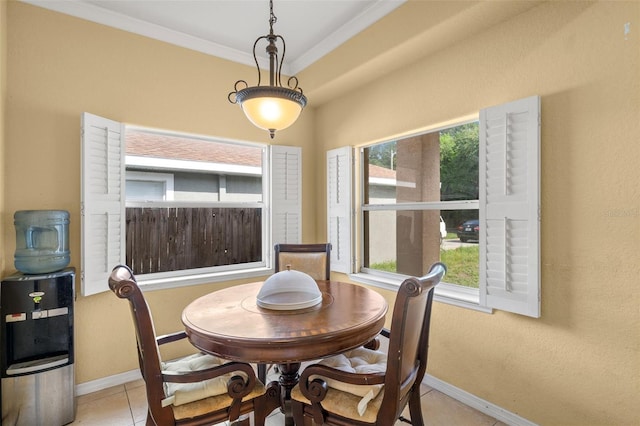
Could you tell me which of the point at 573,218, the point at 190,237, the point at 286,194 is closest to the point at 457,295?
the point at 573,218

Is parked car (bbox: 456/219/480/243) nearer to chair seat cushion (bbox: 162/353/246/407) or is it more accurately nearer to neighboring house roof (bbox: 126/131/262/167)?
chair seat cushion (bbox: 162/353/246/407)

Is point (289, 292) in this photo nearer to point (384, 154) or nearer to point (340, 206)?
point (340, 206)

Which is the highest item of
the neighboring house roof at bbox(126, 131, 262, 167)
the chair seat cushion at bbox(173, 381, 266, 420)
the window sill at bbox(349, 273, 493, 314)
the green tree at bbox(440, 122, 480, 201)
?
the neighboring house roof at bbox(126, 131, 262, 167)

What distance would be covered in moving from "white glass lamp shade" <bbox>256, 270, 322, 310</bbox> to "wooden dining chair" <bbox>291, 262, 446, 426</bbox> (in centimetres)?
38

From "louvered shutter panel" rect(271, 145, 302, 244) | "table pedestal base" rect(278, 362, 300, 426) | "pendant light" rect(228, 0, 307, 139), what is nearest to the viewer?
"pendant light" rect(228, 0, 307, 139)

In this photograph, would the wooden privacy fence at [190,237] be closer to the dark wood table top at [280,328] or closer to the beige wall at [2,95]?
the beige wall at [2,95]

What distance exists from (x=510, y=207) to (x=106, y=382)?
3245 millimetres

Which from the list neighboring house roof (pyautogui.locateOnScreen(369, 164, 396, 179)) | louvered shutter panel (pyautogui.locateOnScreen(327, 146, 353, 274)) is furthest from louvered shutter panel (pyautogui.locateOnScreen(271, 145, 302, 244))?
neighboring house roof (pyautogui.locateOnScreen(369, 164, 396, 179))

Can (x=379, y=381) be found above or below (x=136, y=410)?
above

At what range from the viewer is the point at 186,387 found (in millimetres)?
1458

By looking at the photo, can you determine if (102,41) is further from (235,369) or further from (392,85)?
(235,369)

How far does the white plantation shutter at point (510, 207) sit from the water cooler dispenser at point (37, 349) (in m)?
2.81

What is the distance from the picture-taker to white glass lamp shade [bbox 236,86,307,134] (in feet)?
5.42

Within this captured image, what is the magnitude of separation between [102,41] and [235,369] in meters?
2.69
